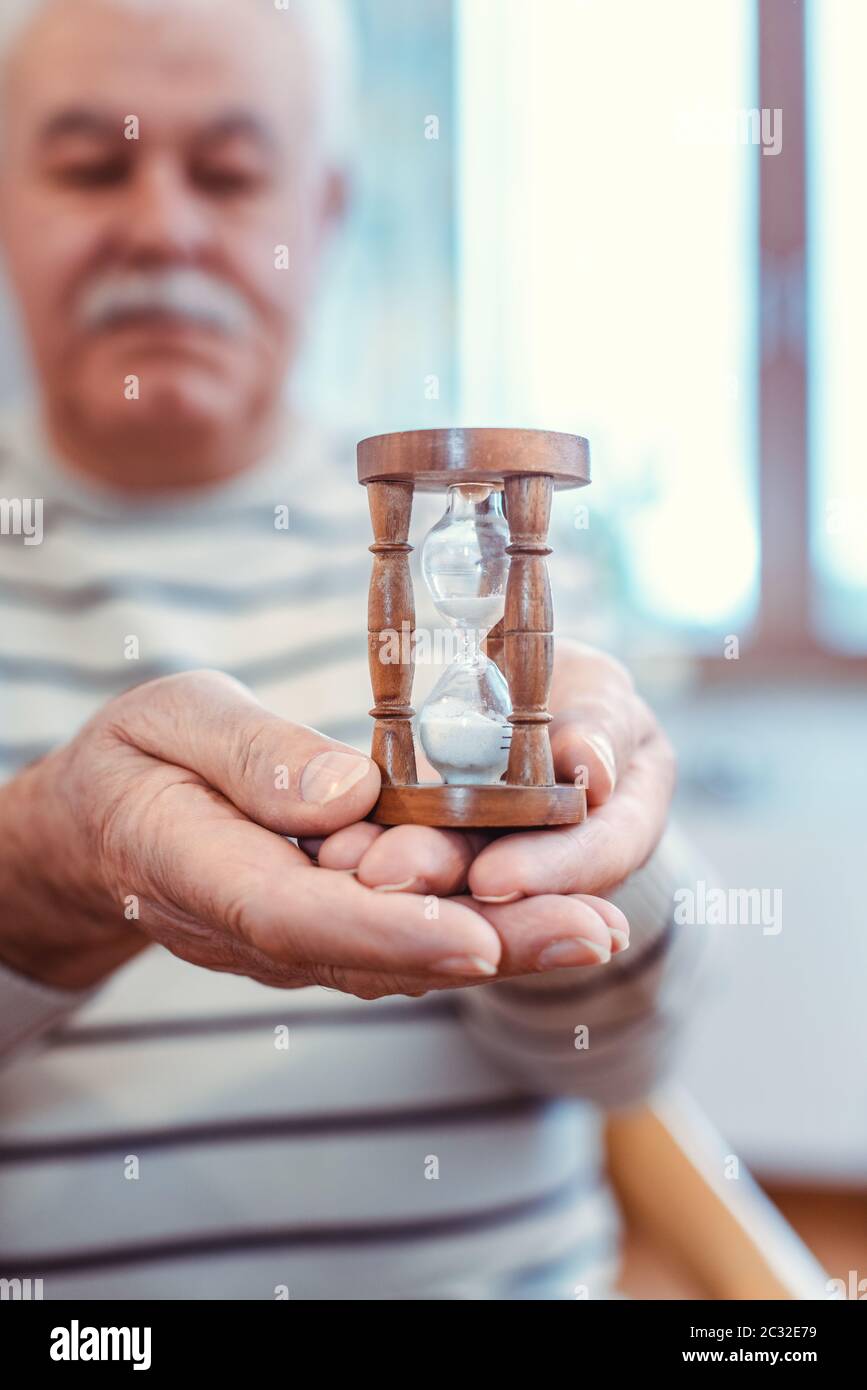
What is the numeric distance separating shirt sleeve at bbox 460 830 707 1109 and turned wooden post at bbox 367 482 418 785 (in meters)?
0.29

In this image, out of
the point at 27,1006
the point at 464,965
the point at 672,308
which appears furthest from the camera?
the point at 672,308

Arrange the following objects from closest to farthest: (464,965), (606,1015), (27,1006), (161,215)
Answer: (464,965)
(27,1006)
(606,1015)
(161,215)

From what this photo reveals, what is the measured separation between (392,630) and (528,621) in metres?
0.05

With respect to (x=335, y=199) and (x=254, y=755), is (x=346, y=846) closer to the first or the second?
(x=254, y=755)

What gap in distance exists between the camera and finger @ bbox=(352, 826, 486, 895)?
454 millimetres

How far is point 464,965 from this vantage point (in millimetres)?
429

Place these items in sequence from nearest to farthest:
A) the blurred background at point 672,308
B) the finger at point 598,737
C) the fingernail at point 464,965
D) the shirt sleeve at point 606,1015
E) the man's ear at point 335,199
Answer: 1. the fingernail at point 464,965
2. the finger at point 598,737
3. the shirt sleeve at point 606,1015
4. the man's ear at point 335,199
5. the blurred background at point 672,308

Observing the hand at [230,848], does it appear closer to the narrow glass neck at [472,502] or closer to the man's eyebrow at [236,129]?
the narrow glass neck at [472,502]

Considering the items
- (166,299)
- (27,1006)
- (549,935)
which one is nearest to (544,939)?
(549,935)

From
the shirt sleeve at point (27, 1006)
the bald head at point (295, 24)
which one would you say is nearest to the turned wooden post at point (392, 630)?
the shirt sleeve at point (27, 1006)

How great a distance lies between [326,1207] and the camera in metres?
0.91

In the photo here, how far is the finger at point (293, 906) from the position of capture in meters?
0.43

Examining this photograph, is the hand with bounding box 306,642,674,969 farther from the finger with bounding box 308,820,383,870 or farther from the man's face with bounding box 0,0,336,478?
the man's face with bounding box 0,0,336,478

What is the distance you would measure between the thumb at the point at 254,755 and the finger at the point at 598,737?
8 cm
